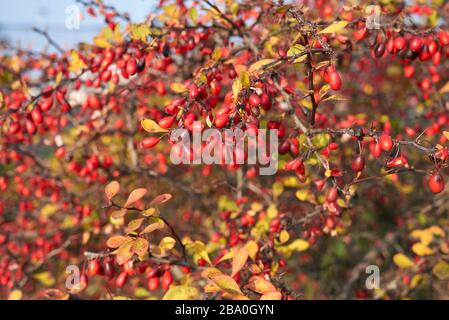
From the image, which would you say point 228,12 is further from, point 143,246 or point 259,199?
point 143,246

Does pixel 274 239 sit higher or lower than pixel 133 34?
lower

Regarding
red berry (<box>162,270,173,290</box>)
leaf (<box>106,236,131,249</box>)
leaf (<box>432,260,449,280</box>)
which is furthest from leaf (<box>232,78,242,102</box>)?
leaf (<box>432,260,449,280</box>)

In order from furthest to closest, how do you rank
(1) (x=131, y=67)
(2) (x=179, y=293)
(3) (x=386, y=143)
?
(1) (x=131, y=67) < (2) (x=179, y=293) < (3) (x=386, y=143)

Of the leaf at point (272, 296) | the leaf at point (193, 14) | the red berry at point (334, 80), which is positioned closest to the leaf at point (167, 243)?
the leaf at point (272, 296)

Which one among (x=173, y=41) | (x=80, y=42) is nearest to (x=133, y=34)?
(x=173, y=41)

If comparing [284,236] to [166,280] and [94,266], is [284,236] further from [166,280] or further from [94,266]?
[94,266]

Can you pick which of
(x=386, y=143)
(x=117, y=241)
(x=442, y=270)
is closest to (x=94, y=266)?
(x=117, y=241)

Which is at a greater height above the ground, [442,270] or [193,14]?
[193,14]

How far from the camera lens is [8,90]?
10.8ft

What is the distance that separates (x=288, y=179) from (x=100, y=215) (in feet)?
4.97

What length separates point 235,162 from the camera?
1.74m

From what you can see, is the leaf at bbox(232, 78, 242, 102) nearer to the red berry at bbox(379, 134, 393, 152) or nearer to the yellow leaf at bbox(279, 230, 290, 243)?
A: the red berry at bbox(379, 134, 393, 152)

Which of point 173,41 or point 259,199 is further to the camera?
point 259,199
